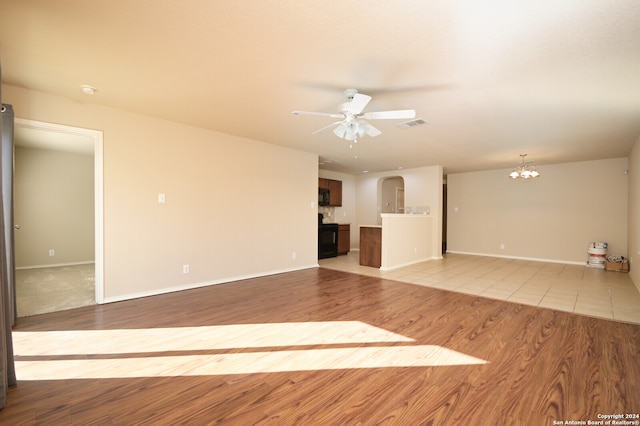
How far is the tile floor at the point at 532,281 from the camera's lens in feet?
12.2

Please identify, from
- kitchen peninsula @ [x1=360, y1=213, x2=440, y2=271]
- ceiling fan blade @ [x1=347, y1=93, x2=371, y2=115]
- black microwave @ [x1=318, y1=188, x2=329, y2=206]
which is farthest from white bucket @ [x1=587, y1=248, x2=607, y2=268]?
ceiling fan blade @ [x1=347, y1=93, x2=371, y2=115]

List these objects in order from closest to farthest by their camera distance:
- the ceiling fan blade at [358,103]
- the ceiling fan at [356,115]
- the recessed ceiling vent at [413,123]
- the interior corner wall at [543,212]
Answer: the ceiling fan blade at [358,103], the ceiling fan at [356,115], the recessed ceiling vent at [413,123], the interior corner wall at [543,212]

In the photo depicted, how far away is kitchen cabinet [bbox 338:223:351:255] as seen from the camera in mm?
8125

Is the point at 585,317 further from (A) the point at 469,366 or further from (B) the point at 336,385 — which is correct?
(B) the point at 336,385

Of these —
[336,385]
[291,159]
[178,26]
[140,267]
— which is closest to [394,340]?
[336,385]

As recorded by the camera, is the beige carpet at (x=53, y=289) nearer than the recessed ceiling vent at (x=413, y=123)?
Yes

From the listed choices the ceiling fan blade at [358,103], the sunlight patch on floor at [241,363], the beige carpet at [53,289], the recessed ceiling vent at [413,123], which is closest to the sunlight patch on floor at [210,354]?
the sunlight patch on floor at [241,363]

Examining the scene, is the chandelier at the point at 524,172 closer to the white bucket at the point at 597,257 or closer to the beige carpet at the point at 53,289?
the white bucket at the point at 597,257

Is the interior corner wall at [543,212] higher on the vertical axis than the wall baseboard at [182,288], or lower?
higher

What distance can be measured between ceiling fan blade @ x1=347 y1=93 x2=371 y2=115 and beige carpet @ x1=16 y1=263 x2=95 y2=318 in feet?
13.1

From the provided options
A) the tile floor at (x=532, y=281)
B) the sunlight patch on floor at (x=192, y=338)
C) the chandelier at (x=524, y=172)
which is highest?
the chandelier at (x=524, y=172)

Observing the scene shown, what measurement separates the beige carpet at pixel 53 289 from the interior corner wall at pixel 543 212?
8983mm

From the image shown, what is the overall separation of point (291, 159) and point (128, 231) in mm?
3101

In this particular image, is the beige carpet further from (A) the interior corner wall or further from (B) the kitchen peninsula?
(A) the interior corner wall
